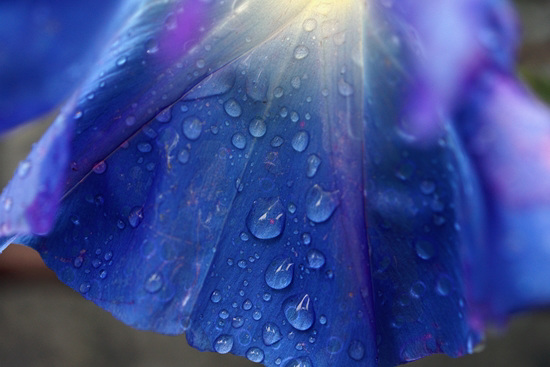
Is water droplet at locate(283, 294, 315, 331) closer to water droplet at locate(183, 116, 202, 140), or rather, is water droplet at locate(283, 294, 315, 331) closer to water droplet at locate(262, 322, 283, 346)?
water droplet at locate(262, 322, 283, 346)

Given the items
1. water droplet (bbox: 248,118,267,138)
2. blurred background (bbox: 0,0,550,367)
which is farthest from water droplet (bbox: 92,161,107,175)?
blurred background (bbox: 0,0,550,367)

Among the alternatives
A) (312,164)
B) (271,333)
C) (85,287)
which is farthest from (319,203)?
(85,287)

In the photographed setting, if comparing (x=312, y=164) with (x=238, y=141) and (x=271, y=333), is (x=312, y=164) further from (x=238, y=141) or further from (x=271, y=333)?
(x=271, y=333)

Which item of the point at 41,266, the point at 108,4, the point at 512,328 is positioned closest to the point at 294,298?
the point at 108,4

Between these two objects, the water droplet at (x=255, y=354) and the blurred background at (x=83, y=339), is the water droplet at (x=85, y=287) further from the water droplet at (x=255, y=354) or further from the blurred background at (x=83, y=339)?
the blurred background at (x=83, y=339)

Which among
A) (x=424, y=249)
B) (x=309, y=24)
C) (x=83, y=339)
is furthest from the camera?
(x=83, y=339)

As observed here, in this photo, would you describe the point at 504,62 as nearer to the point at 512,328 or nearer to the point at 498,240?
the point at 498,240
